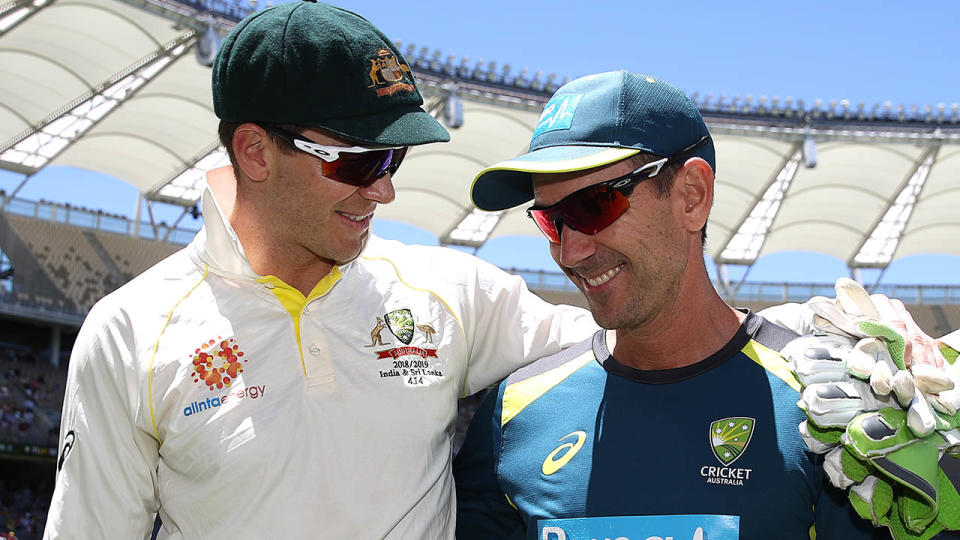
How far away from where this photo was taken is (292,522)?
255cm

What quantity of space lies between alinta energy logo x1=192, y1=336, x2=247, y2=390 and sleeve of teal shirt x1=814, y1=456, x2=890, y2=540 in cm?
157

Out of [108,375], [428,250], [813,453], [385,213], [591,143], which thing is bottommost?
[385,213]

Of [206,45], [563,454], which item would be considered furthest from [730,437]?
[206,45]

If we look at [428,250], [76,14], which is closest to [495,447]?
[428,250]

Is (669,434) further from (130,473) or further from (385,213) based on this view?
(385,213)

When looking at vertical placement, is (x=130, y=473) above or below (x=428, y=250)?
below

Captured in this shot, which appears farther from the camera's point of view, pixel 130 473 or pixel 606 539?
pixel 130 473

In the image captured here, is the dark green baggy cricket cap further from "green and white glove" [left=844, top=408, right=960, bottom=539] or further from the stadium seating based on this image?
the stadium seating

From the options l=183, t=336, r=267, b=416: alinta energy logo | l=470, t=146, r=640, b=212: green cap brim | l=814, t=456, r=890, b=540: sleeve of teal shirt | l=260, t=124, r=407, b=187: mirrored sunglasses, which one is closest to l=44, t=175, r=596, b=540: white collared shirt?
l=183, t=336, r=267, b=416: alinta energy logo

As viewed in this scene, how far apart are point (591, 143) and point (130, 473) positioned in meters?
1.53

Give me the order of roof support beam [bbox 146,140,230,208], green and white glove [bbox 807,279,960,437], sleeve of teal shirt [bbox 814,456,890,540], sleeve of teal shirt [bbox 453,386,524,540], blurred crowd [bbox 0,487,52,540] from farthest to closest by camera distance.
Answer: roof support beam [bbox 146,140,230,208] < blurred crowd [bbox 0,487,52,540] < sleeve of teal shirt [bbox 453,386,524,540] < sleeve of teal shirt [bbox 814,456,890,540] < green and white glove [bbox 807,279,960,437]

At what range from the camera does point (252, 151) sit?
9.56ft

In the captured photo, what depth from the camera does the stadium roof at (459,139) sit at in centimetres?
2178

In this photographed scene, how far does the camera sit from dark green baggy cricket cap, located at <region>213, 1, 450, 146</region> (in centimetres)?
267
